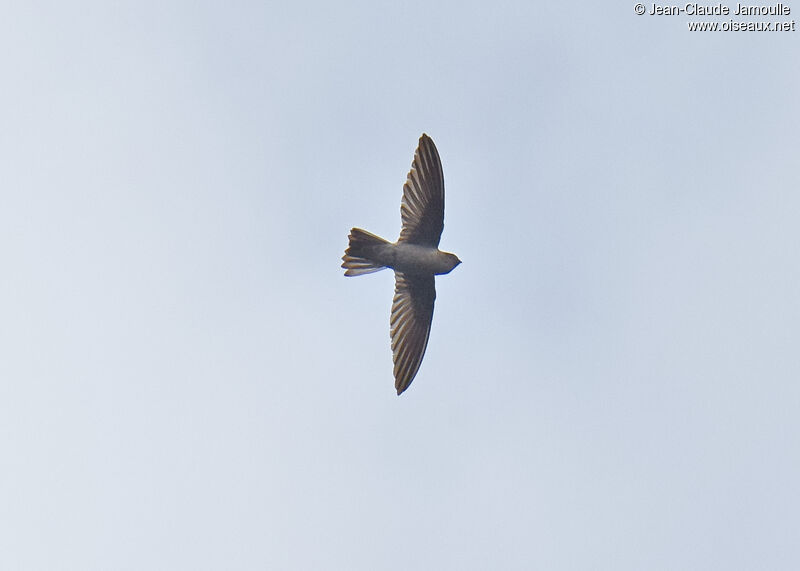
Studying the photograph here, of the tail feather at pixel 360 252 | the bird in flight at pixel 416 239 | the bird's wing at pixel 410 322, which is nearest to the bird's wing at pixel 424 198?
the bird in flight at pixel 416 239

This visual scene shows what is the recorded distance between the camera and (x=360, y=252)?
52.7ft

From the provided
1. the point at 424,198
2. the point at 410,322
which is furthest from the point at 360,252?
the point at 410,322

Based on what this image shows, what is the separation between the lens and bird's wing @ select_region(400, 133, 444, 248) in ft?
52.8

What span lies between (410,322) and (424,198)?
2.44 metres

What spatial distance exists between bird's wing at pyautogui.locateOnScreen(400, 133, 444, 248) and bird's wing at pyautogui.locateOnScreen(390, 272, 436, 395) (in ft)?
3.18

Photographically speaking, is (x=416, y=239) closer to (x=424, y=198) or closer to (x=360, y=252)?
(x=424, y=198)

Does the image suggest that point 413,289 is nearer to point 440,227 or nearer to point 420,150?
point 440,227

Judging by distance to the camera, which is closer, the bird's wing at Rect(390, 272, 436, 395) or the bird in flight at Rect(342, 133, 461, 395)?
the bird in flight at Rect(342, 133, 461, 395)

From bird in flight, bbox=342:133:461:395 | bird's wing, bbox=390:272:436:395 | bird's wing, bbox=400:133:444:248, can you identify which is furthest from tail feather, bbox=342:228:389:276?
bird's wing, bbox=390:272:436:395

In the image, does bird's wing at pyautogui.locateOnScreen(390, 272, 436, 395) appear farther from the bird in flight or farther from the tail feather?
the tail feather

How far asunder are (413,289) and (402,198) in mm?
1792

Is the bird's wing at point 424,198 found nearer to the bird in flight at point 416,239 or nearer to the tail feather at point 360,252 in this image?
the bird in flight at point 416,239

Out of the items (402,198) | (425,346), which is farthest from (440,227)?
(425,346)

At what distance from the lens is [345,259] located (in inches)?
633
